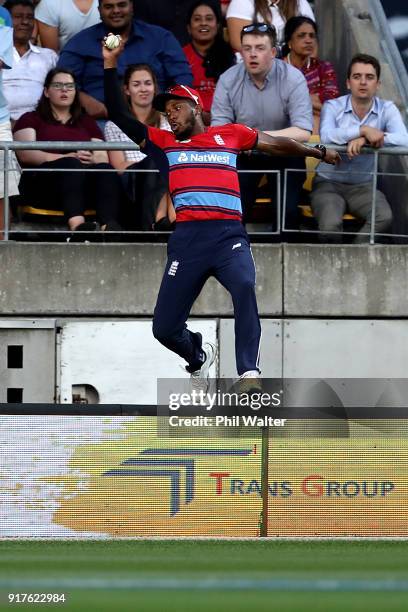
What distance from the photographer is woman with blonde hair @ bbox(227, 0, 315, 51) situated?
50.2ft

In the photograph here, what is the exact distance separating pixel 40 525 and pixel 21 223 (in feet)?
16.0

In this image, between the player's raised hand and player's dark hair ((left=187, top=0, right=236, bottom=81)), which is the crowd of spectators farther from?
the player's raised hand

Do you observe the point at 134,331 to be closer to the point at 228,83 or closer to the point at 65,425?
the point at 228,83

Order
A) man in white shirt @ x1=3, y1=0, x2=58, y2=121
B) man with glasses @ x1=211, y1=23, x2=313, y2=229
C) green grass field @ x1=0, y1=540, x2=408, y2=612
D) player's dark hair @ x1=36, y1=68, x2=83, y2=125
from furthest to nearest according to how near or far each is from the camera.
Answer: man in white shirt @ x1=3, y1=0, x2=58, y2=121 → player's dark hair @ x1=36, y1=68, x2=83, y2=125 → man with glasses @ x1=211, y1=23, x2=313, y2=229 → green grass field @ x1=0, y1=540, x2=408, y2=612

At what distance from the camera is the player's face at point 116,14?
1491cm

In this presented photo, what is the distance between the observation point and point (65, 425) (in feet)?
33.9

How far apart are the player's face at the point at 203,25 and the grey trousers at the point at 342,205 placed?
86.4 inches

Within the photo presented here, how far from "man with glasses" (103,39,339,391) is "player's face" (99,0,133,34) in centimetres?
420

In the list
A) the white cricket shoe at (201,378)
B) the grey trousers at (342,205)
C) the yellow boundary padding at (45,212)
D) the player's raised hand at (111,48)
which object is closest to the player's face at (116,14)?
the yellow boundary padding at (45,212)

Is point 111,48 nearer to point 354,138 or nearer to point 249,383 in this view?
point 249,383

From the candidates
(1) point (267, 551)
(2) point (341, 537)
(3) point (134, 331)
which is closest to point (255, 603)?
(1) point (267, 551)

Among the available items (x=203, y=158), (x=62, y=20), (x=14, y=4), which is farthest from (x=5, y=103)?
(x=203, y=158)

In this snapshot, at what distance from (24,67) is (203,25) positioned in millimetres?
1901

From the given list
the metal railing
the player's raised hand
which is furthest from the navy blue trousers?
the metal railing
